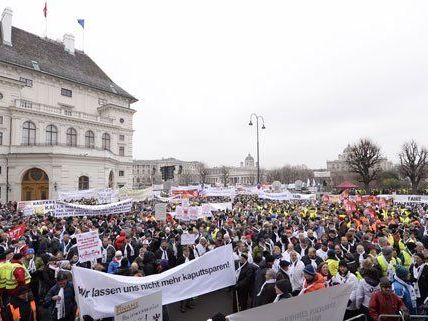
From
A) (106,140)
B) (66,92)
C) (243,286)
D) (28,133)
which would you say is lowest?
(243,286)

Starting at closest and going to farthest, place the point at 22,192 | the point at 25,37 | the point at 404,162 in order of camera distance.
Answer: the point at 22,192 < the point at 25,37 < the point at 404,162

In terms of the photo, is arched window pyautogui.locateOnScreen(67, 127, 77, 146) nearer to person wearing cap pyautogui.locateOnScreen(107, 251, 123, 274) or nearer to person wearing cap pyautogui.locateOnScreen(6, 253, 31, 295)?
person wearing cap pyautogui.locateOnScreen(107, 251, 123, 274)

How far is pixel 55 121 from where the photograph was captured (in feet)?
159

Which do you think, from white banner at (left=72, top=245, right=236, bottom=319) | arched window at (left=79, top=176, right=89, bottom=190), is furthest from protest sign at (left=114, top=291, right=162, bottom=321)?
arched window at (left=79, top=176, right=89, bottom=190)

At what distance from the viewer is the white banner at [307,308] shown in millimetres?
4324

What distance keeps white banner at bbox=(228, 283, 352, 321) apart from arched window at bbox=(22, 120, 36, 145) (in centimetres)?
4697

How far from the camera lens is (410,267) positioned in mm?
8195

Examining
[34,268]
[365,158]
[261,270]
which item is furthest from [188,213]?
[365,158]

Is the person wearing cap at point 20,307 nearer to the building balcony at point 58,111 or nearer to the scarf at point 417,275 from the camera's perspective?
the scarf at point 417,275

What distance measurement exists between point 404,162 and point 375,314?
73.7m

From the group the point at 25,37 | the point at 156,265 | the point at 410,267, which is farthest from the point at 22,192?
the point at 410,267

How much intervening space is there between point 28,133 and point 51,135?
117 inches

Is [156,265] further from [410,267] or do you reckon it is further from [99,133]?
[99,133]

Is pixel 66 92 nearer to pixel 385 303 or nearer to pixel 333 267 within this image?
pixel 333 267
